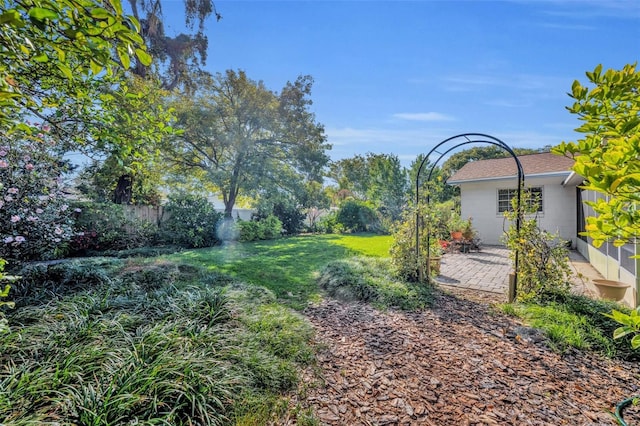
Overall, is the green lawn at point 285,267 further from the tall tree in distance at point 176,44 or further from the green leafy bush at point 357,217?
the tall tree in distance at point 176,44

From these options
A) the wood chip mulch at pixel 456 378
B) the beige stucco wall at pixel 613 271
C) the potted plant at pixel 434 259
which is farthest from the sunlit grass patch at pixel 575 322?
the potted plant at pixel 434 259

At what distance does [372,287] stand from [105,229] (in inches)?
362

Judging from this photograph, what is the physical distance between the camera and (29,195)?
4.91 meters

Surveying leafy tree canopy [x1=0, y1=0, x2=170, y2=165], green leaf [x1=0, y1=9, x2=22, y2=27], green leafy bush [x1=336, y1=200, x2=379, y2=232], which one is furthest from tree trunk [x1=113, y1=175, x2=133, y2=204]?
green leaf [x1=0, y1=9, x2=22, y2=27]

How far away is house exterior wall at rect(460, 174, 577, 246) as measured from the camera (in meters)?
10.2

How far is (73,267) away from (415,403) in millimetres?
5456

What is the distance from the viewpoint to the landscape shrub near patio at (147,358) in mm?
1800

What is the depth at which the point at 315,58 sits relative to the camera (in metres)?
7.00

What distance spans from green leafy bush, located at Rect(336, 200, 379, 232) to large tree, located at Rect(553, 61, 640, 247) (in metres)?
15.4

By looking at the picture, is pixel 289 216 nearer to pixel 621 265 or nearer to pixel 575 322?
pixel 621 265

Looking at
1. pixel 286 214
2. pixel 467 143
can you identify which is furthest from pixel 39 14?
pixel 286 214

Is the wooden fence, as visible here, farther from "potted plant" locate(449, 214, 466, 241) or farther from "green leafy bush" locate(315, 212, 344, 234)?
"potted plant" locate(449, 214, 466, 241)

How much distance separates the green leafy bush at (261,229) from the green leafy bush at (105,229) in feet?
12.2

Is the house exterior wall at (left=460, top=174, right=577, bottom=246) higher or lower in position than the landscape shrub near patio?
higher
